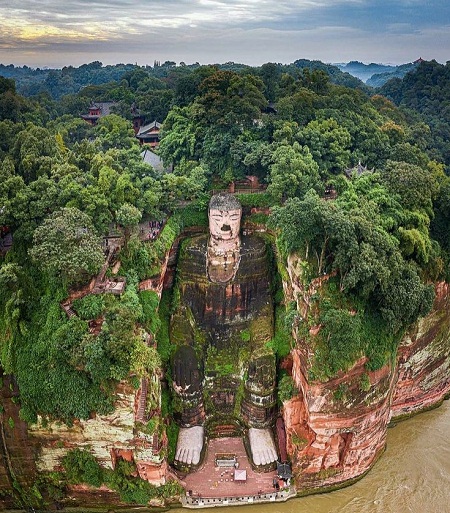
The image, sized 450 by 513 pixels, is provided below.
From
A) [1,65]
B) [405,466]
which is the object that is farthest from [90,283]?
[1,65]

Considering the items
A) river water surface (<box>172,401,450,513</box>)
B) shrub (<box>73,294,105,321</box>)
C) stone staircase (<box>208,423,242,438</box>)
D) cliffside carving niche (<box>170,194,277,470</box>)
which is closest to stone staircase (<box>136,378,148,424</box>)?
shrub (<box>73,294,105,321</box>)

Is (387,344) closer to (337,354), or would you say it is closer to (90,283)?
(337,354)

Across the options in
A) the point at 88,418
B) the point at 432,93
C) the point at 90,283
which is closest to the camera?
the point at 88,418

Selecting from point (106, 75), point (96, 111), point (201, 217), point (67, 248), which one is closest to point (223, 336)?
point (201, 217)

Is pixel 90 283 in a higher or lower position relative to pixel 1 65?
lower

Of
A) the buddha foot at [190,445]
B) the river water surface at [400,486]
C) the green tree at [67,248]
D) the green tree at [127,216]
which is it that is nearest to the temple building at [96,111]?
the green tree at [127,216]

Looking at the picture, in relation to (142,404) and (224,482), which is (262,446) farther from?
(142,404)
